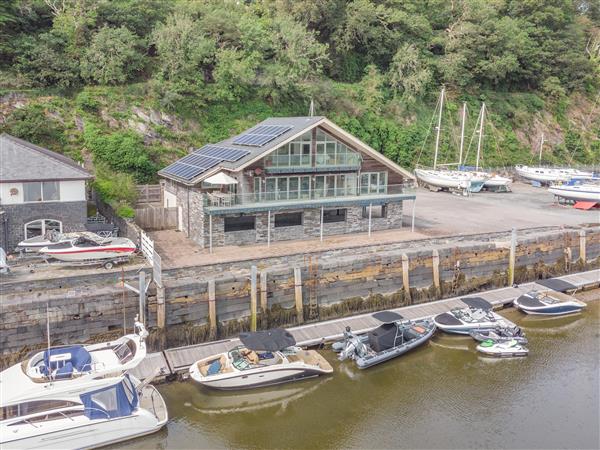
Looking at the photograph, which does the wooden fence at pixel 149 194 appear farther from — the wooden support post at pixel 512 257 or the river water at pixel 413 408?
the wooden support post at pixel 512 257

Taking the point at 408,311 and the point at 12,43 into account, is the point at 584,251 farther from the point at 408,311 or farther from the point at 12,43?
the point at 12,43

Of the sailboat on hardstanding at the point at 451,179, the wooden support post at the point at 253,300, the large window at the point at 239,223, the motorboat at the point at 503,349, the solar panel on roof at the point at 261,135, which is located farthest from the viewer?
the sailboat on hardstanding at the point at 451,179

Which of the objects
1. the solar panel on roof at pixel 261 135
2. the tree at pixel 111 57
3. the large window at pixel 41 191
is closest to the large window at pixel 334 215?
the solar panel on roof at pixel 261 135

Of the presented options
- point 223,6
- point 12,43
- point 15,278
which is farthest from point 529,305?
point 223,6

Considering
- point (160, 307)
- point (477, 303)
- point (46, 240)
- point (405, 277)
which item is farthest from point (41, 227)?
point (477, 303)

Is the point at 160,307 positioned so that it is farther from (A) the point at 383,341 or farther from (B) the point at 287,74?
(B) the point at 287,74

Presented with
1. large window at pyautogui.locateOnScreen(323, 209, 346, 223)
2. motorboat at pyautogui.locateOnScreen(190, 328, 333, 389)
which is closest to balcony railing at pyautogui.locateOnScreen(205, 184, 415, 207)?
large window at pyautogui.locateOnScreen(323, 209, 346, 223)

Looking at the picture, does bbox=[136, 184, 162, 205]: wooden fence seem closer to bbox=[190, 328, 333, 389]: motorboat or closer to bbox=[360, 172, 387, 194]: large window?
bbox=[360, 172, 387, 194]: large window
